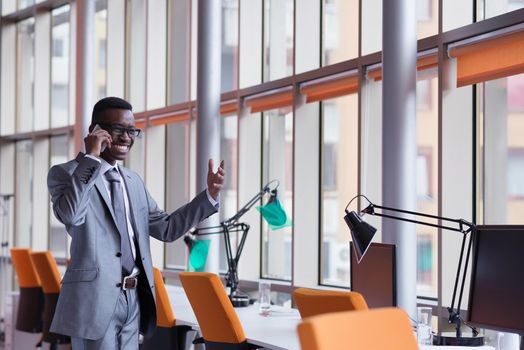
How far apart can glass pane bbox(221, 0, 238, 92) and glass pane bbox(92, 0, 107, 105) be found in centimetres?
206

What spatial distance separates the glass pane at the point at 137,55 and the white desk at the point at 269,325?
375 centimetres

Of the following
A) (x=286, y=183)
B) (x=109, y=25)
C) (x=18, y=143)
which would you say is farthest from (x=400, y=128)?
(x=18, y=143)

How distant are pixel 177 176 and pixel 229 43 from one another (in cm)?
142

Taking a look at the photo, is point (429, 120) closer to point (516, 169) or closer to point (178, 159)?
point (516, 169)

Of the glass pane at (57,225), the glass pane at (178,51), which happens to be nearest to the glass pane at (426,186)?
the glass pane at (178,51)

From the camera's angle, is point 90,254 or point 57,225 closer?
point 90,254

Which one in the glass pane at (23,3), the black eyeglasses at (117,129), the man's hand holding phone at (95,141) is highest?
the glass pane at (23,3)

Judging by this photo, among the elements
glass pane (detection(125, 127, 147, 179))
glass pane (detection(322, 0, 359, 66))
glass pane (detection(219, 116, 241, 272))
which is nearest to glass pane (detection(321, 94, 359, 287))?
glass pane (detection(322, 0, 359, 66))

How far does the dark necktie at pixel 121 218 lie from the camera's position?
3424mm

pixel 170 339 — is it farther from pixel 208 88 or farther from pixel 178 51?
pixel 178 51

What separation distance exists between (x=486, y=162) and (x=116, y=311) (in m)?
2.59

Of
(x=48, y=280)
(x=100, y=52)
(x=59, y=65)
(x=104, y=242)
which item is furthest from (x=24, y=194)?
(x=104, y=242)

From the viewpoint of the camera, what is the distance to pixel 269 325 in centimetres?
471

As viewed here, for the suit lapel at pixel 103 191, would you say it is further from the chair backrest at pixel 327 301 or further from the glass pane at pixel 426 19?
the glass pane at pixel 426 19
